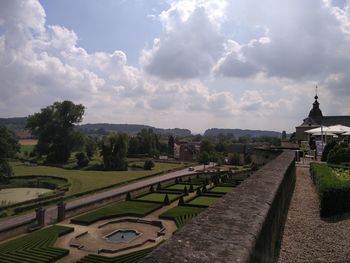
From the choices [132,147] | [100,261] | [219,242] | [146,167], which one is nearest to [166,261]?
[219,242]

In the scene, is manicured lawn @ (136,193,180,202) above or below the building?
below

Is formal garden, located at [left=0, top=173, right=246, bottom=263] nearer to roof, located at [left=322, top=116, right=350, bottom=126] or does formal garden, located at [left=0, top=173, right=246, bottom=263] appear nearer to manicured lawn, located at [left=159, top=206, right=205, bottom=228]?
manicured lawn, located at [left=159, top=206, right=205, bottom=228]

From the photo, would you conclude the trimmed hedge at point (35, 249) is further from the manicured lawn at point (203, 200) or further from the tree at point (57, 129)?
the tree at point (57, 129)

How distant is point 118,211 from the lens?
29.6m

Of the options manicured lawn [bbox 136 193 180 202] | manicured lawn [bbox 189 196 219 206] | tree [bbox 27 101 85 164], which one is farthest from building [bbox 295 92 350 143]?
tree [bbox 27 101 85 164]

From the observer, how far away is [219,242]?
11.1 feet

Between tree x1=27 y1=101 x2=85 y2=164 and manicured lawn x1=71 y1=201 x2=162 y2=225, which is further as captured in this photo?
tree x1=27 y1=101 x2=85 y2=164

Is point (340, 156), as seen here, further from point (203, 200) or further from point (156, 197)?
point (156, 197)

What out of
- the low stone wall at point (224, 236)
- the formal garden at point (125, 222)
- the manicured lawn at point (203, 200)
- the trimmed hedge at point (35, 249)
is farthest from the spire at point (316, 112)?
the low stone wall at point (224, 236)

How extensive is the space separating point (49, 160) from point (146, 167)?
783 inches

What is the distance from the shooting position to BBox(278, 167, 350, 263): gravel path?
22.6 feet

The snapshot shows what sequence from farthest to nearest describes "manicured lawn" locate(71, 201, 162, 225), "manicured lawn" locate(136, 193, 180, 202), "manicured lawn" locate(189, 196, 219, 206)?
"manicured lawn" locate(136, 193, 180, 202), "manicured lawn" locate(189, 196, 219, 206), "manicured lawn" locate(71, 201, 162, 225)

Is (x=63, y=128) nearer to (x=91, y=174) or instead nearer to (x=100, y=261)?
(x=91, y=174)

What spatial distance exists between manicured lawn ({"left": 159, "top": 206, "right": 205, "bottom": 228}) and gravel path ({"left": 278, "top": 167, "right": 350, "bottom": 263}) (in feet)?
52.8
